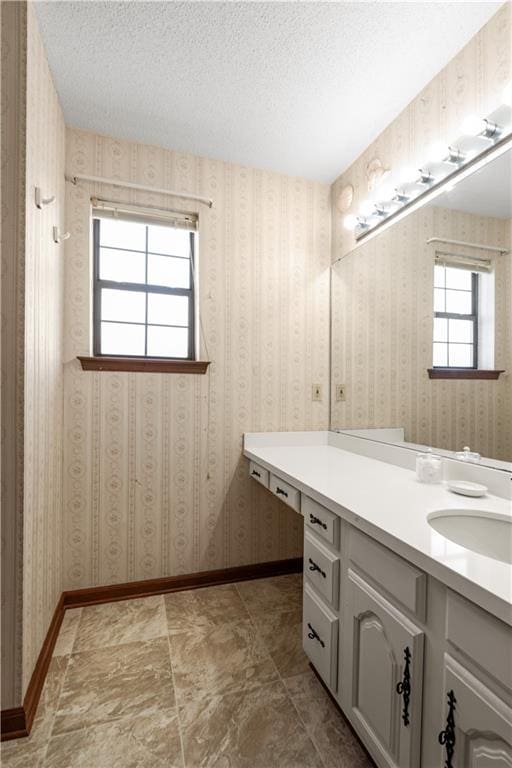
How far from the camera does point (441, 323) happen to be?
151 centimetres

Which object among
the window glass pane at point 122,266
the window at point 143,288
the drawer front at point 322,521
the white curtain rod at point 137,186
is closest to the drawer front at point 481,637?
the drawer front at point 322,521

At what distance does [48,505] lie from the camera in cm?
158

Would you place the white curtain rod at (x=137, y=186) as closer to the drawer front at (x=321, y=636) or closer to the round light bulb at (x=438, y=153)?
the round light bulb at (x=438, y=153)

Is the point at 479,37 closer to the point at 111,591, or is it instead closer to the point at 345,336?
the point at 345,336

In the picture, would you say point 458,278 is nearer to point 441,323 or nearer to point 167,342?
point 441,323

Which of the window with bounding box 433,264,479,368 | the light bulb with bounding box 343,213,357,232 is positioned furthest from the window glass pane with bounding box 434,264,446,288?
the light bulb with bounding box 343,213,357,232

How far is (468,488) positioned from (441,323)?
68 centimetres

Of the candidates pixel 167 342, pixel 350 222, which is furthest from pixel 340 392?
pixel 167 342

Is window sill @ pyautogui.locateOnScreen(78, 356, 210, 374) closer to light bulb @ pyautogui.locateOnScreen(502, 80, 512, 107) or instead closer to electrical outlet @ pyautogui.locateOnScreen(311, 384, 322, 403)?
electrical outlet @ pyautogui.locateOnScreen(311, 384, 322, 403)

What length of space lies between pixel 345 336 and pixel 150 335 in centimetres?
118

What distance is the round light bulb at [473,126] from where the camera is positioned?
1282 millimetres

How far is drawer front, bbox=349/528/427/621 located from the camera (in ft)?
2.77

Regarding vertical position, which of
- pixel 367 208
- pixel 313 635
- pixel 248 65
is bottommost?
pixel 313 635

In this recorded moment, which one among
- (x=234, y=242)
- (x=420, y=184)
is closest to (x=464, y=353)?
(x=420, y=184)
